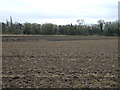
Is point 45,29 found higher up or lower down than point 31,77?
higher up

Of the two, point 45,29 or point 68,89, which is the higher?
point 45,29

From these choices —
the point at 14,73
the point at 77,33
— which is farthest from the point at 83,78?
the point at 77,33

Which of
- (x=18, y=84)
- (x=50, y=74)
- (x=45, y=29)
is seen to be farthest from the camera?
(x=45, y=29)

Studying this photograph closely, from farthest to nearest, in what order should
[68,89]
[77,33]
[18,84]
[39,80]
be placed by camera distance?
[77,33] < [39,80] < [18,84] < [68,89]

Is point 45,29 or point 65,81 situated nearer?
point 65,81

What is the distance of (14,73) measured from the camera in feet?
25.7

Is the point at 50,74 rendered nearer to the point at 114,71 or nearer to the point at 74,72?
the point at 74,72

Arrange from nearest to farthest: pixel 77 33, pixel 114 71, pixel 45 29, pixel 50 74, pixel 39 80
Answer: pixel 39 80 < pixel 50 74 < pixel 114 71 < pixel 45 29 < pixel 77 33

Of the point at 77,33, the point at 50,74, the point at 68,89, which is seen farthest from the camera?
the point at 77,33

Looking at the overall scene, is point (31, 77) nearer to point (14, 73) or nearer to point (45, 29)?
point (14, 73)

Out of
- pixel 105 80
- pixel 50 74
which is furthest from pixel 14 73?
pixel 105 80

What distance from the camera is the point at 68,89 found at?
18.8 ft

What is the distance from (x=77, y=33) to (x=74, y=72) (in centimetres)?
6895

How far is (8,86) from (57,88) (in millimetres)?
1775
